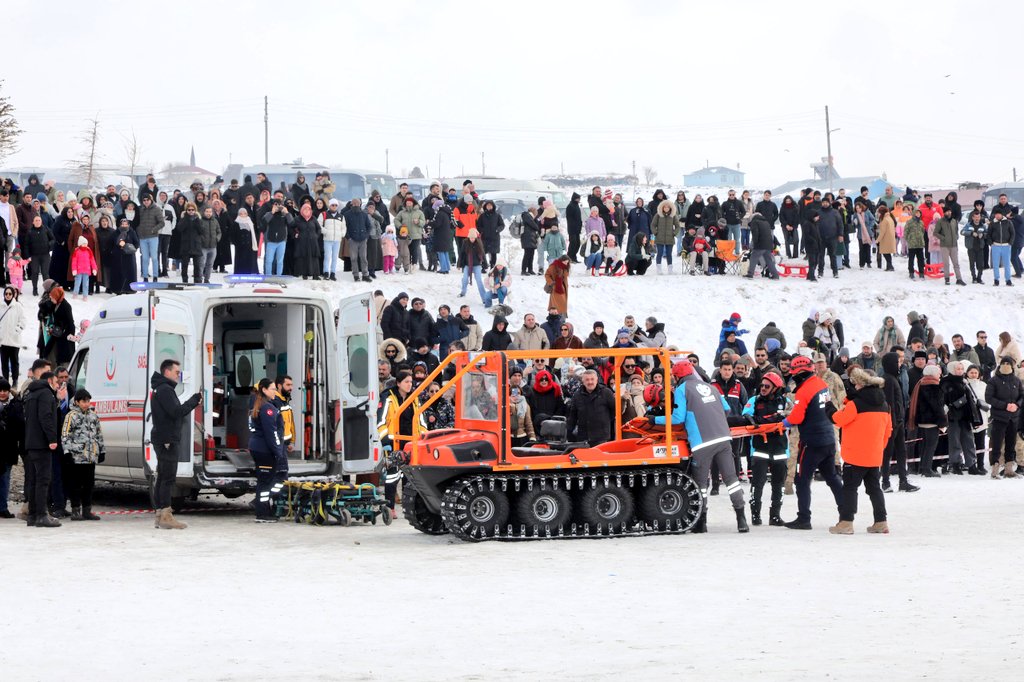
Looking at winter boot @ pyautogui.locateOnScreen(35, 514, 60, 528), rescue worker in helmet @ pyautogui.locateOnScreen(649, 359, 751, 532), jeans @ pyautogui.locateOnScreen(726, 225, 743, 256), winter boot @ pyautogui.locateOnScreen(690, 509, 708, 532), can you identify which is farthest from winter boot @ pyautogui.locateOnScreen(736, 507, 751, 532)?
jeans @ pyautogui.locateOnScreen(726, 225, 743, 256)

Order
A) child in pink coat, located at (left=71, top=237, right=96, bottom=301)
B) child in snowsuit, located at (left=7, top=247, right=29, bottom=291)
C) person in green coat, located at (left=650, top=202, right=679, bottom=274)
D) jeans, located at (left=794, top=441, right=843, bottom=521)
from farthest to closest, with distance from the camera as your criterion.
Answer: person in green coat, located at (left=650, top=202, right=679, bottom=274) < child in pink coat, located at (left=71, top=237, right=96, bottom=301) < child in snowsuit, located at (left=7, top=247, right=29, bottom=291) < jeans, located at (left=794, top=441, right=843, bottom=521)

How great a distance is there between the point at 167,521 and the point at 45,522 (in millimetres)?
1207

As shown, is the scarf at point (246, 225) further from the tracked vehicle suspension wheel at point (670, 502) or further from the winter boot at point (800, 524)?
the winter boot at point (800, 524)

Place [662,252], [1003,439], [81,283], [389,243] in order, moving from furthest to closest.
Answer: [662,252] → [389,243] → [81,283] → [1003,439]

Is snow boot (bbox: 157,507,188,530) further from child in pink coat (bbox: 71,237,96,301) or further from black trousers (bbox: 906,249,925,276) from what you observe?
black trousers (bbox: 906,249,925,276)

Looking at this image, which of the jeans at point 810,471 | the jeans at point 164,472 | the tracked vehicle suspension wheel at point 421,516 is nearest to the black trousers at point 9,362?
the jeans at point 164,472

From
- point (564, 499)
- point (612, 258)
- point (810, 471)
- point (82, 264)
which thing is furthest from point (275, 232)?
point (810, 471)

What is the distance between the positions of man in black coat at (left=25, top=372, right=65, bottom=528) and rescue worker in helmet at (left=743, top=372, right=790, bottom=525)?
7.07 meters

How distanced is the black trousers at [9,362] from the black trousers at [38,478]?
7.36 metres

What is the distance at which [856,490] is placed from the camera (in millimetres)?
14125

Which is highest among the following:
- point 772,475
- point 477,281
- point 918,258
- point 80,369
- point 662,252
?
point 662,252

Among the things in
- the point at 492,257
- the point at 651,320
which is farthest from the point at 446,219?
the point at 651,320

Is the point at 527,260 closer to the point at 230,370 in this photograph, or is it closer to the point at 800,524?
the point at 230,370

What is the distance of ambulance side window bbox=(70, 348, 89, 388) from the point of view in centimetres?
1692
